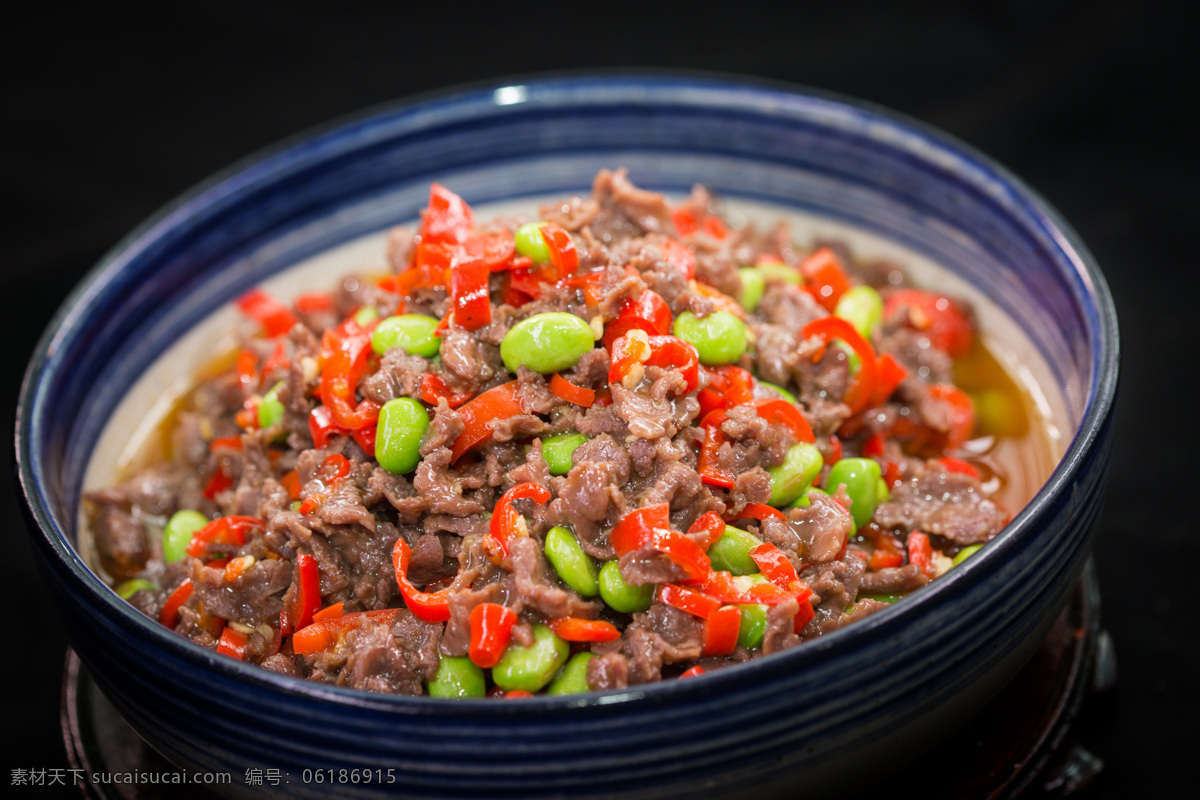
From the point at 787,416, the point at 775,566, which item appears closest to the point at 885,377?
the point at 787,416

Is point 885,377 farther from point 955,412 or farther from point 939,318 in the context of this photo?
point 939,318

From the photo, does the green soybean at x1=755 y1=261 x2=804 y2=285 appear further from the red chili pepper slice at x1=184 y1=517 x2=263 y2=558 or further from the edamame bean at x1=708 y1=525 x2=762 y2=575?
the red chili pepper slice at x1=184 y1=517 x2=263 y2=558

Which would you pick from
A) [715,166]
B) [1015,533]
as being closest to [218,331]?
[715,166]

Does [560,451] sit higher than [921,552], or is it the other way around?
[560,451]

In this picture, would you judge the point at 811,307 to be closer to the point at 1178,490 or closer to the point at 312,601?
the point at 312,601

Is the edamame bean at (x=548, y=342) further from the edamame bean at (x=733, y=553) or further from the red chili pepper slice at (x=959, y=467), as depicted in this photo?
the red chili pepper slice at (x=959, y=467)

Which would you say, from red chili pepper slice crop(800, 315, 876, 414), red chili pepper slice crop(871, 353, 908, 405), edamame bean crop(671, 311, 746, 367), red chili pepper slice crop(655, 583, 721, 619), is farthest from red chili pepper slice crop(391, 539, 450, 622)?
red chili pepper slice crop(871, 353, 908, 405)
